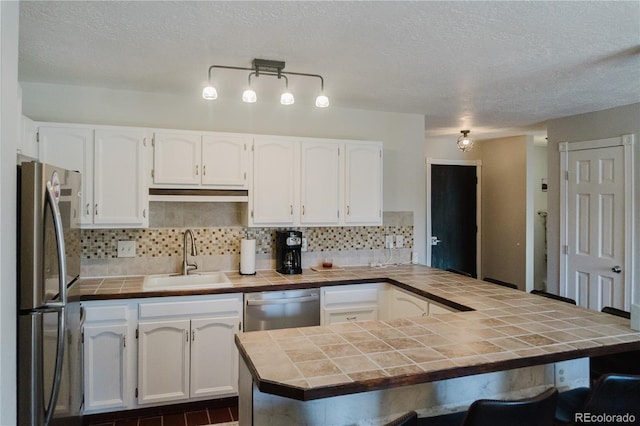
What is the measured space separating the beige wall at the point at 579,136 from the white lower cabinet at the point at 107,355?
4.09 metres

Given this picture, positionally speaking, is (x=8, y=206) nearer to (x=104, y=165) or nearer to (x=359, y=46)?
(x=104, y=165)

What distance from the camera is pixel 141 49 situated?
8.32 ft

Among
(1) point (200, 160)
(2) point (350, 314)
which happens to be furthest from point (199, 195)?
(2) point (350, 314)

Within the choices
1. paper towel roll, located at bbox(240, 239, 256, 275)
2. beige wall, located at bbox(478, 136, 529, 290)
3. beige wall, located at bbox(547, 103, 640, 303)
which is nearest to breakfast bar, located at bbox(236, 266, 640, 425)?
paper towel roll, located at bbox(240, 239, 256, 275)

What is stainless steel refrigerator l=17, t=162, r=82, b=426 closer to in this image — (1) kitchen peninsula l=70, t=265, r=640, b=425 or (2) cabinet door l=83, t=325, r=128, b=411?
(1) kitchen peninsula l=70, t=265, r=640, b=425

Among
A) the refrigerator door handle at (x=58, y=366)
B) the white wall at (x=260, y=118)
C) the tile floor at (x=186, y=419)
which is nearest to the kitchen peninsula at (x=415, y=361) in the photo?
the refrigerator door handle at (x=58, y=366)

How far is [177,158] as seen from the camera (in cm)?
334

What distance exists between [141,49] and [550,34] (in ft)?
7.38

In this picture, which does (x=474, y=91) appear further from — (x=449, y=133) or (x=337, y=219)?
(x=449, y=133)

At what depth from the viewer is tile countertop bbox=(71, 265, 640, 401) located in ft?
5.09

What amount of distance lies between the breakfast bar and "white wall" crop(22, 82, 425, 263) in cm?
212

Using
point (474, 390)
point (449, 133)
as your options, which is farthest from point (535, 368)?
point (449, 133)

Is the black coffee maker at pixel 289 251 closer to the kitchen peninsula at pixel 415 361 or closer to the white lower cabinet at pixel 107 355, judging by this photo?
the white lower cabinet at pixel 107 355

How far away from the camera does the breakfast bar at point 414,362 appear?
62.0 inches
